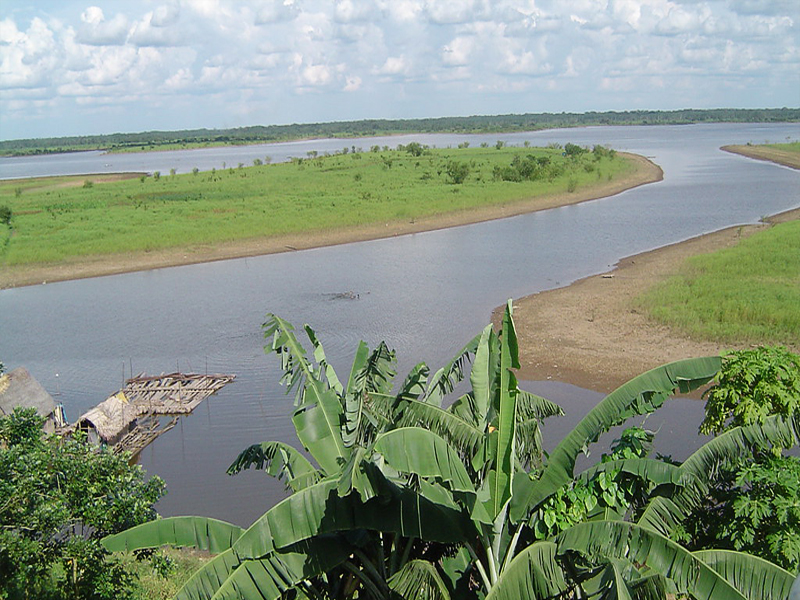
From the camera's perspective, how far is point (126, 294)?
88.6 feet

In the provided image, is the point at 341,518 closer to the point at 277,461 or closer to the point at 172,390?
the point at 277,461

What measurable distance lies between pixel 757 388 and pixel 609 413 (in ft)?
5.40

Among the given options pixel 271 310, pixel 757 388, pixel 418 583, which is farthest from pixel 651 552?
pixel 271 310

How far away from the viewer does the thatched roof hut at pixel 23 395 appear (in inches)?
513

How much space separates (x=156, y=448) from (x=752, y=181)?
1971 inches

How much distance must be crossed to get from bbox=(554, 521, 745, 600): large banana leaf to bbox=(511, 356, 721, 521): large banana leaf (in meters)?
0.35

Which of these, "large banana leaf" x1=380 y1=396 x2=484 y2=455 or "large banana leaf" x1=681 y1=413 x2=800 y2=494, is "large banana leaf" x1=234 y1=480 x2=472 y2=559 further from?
"large banana leaf" x1=681 y1=413 x2=800 y2=494

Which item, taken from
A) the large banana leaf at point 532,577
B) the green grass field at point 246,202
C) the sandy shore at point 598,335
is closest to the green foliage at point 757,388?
the large banana leaf at point 532,577

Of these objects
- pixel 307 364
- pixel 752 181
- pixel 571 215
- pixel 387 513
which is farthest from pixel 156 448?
pixel 752 181

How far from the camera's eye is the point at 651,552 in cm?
483

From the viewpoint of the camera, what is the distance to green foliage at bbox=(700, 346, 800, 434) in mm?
6371

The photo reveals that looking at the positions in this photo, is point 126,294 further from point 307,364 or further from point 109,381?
point 307,364

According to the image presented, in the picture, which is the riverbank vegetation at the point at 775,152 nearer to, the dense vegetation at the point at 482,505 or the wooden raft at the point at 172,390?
the wooden raft at the point at 172,390

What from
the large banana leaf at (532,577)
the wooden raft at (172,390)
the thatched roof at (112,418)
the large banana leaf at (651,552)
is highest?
the large banana leaf at (651,552)
